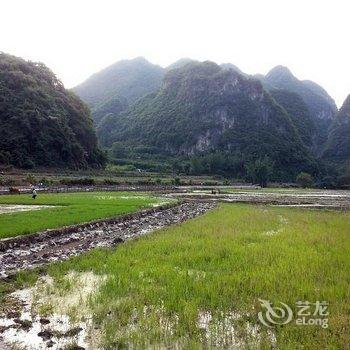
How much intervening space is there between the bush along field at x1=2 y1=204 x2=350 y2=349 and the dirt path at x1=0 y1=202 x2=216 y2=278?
1037mm

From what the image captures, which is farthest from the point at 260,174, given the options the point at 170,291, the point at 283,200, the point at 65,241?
the point at 170,291

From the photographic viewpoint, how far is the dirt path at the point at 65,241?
11.5 meters

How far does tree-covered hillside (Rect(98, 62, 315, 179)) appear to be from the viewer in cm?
13812

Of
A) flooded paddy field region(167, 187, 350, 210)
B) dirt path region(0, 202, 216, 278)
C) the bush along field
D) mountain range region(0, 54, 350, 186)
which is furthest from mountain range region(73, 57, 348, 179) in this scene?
the bush along field

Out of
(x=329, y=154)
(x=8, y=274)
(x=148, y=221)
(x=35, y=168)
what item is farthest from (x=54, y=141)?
(x=329, y=154)

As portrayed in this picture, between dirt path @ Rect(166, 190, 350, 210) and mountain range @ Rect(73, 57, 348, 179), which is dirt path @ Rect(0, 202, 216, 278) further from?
mountain range @ Rect(73, 57, 348, 179)

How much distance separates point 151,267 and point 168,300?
2.64 m

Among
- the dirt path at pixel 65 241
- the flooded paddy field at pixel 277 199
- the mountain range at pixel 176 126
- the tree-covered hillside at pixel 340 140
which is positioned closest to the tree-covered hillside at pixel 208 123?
the mountain range at pixel 176 126

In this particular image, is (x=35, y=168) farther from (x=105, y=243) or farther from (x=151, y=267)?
(x=151, y=267)

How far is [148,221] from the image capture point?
73.4 feet

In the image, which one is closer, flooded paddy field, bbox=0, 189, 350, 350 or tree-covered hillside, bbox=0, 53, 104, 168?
flooded paddy field, bbox=0, 189, 350, 350

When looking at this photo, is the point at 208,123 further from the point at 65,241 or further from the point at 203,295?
the point at 203,295

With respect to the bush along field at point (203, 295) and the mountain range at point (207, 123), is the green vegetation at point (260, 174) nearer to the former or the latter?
the mountain range at point (207, 123)

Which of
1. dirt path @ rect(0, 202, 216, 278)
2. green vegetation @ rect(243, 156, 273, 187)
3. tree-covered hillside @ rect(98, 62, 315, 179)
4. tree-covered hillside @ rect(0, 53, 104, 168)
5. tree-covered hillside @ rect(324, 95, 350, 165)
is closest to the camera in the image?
dirt path @ rect(0, 202, 216, 278)
